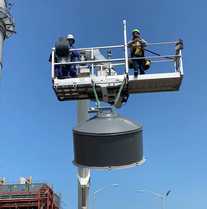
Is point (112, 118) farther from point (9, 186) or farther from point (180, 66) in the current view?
point (9, 186)

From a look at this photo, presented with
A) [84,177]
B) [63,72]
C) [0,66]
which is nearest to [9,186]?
[0,66]

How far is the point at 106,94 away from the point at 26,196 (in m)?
44.9

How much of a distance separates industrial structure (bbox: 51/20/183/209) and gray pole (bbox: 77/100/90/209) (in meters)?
3.80

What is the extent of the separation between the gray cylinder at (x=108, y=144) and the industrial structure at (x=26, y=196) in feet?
148

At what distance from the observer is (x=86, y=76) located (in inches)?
448

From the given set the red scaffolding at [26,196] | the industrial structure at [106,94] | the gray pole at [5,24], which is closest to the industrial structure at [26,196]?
the red scaffolding at [26,196]

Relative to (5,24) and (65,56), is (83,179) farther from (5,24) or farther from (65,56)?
(5,24)

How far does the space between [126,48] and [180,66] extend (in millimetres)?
1451

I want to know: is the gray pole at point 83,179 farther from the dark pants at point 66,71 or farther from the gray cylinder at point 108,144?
the gray cylinder at point 108,144

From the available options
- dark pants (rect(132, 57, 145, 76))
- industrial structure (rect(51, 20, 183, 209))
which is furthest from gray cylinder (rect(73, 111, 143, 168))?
dark pants (rect(132, 57, 145, 76))

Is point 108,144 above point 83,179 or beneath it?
above

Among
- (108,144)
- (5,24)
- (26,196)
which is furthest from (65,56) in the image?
(26,196)

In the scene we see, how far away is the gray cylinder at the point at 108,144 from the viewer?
355 inches

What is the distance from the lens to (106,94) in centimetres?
1053
